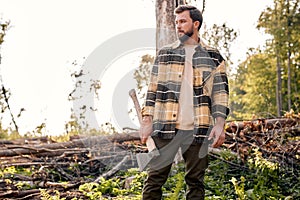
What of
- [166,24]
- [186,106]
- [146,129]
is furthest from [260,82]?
[146,129]

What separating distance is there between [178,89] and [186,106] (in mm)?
161

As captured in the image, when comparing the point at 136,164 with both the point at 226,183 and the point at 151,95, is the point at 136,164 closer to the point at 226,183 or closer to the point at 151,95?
the point at 226,183

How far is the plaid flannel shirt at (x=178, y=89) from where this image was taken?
12.3 ft

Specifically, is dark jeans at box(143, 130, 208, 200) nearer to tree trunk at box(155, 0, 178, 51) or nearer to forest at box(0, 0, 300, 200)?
forest at box(0, 0, 300, 200)

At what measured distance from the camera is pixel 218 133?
147 inches

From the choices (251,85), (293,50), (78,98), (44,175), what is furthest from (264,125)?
(251,85)

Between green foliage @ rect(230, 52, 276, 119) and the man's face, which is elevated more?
green foliage @ rect(230, 52, 276, 119)

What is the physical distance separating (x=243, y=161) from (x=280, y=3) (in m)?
18.3

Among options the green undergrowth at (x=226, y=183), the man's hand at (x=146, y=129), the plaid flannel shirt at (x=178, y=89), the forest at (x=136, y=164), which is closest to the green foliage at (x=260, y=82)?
the forest at (x=136, y=164)

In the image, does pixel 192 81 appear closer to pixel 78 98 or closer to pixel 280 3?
pixel 78 98

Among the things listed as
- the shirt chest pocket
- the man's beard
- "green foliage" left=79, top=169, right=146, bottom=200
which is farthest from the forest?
the man's beard

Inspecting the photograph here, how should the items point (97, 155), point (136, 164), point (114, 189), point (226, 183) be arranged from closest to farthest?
point (114, 189), point (226, 183), point (136, 164), point (97, 155)

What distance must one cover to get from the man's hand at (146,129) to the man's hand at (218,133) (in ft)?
1.69

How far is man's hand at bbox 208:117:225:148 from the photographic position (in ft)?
12.2
